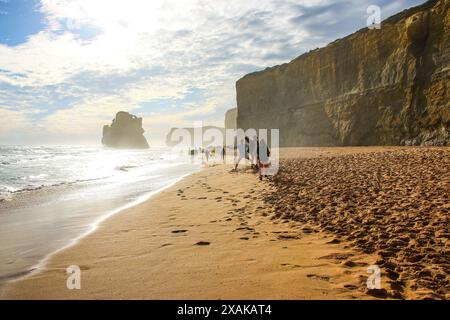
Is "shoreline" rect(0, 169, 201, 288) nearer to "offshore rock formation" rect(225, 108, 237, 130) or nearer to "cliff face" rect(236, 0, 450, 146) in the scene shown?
"cliff face" rect(236, 0, 450, 146)

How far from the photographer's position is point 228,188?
12047 mm

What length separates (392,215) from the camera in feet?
18.9

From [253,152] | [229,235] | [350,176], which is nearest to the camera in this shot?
[229,235]

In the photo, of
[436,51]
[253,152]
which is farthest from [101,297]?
[436,51]

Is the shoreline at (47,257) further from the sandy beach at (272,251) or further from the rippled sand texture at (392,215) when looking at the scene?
the rippled sand texture at (392,215)

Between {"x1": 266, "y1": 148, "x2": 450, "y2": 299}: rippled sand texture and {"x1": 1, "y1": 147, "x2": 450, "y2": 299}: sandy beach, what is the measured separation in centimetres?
2

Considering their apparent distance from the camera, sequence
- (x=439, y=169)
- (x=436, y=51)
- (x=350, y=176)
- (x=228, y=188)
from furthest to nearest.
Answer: (x=436, y=51) < (x=228, y=188) < (x=350, y=176) < (x=439, y=169)

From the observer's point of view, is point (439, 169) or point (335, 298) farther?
point (439, 169)

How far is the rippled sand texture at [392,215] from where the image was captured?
138 inches

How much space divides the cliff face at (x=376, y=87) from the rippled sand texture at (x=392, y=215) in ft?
65.5

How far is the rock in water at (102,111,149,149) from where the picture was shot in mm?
173000

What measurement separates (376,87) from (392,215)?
31.7 metres
